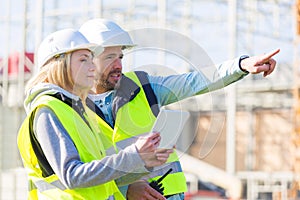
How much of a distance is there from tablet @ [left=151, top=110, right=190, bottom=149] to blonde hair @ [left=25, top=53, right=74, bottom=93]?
328 mm

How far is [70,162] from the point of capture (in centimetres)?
277

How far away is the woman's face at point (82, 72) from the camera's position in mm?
2912

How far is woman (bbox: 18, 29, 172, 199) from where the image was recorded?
9.00ft

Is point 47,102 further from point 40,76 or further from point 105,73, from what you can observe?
point 105,73

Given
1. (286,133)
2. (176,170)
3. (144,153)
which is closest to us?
(144,153)

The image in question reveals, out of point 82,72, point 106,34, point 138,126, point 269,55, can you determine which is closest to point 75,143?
point 82,72

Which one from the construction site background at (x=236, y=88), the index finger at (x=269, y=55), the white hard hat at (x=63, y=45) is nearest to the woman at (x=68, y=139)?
the white hard hat at (x=63, y=45)

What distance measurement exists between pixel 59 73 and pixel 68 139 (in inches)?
10.1

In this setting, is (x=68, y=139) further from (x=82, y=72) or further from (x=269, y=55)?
(x=269, y=55)

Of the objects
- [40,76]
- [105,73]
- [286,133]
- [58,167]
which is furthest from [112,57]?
[286,133]

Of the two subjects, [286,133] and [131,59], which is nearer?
[131,59]

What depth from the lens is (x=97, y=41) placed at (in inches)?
128

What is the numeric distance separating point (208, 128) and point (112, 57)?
48cm

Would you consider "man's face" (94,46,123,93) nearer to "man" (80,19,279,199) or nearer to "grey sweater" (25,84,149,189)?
"man" (80,19,279,199)
